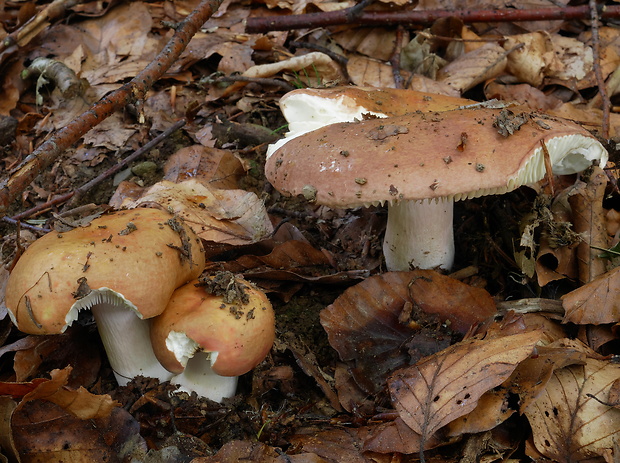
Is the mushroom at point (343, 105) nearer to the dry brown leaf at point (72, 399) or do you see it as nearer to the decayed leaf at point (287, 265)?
the decayed leaf at point (287, 265)

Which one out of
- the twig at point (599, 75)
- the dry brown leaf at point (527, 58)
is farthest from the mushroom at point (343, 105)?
the dry brown leaf at point (527, 58)

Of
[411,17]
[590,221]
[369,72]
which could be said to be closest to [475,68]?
[411,17]

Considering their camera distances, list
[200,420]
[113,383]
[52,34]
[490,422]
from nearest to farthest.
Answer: [490,422] < [200,420] < [113,383] < [52,34]

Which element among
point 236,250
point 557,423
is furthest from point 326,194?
point 557,423

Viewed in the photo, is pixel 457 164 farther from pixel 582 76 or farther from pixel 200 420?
pixel 582 76

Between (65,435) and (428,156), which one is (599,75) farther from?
(65,435)

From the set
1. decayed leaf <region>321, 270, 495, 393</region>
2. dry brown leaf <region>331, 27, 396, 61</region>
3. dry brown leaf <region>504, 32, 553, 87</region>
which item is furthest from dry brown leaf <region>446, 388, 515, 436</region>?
dry brown leaf <region>331, 27, 396, 61</region>

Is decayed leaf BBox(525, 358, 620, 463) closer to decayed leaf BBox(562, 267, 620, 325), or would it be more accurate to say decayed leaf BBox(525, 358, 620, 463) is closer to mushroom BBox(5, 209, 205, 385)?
decayed leaf BBox(562, 267, 620, 325)
